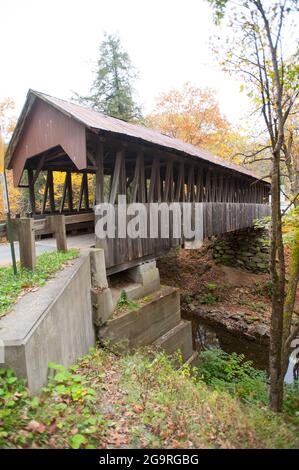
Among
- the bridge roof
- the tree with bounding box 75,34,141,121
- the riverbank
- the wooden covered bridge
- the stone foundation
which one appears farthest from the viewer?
the tree with bounding box 75,34,141,121

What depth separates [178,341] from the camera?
7.20 metres

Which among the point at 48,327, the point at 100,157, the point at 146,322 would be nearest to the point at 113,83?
the point at 100,157

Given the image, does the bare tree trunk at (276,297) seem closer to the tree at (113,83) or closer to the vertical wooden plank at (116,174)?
the vertical wooden plank at (116,174)

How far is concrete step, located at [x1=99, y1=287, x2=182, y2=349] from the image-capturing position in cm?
532

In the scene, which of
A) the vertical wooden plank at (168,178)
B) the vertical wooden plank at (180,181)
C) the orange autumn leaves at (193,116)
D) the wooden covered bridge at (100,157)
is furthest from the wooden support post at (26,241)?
the orange autumn leaves at (193,116)

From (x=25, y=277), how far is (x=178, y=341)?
188 inches

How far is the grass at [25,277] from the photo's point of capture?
9.99 ft

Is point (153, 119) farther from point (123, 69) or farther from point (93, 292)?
point (93, 292)

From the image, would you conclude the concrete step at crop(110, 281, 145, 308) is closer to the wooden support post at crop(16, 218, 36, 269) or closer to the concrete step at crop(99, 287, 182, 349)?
the concrete step at crop(99, 287, 182, 349)

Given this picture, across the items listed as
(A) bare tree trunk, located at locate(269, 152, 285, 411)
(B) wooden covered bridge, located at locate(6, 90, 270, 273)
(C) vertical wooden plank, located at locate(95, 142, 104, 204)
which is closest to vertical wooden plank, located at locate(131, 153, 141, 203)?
(B) wooden covered bridge, located at locate(6, 90, 270, 273)

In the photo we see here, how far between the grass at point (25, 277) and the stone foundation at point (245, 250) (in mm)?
12788

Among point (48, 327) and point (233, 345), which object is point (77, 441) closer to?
point (48, 327)

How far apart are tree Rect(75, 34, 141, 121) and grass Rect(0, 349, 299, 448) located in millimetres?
15112

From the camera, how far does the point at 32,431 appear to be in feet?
6.44
